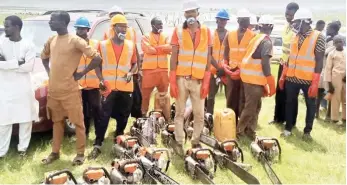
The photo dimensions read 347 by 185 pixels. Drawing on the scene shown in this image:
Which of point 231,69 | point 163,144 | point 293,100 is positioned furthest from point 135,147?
point 293,100

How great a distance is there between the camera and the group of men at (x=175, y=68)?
4930 millimetres

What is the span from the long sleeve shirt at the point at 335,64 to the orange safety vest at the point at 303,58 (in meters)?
1.42

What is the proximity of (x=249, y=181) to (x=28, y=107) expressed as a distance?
9.59 feet

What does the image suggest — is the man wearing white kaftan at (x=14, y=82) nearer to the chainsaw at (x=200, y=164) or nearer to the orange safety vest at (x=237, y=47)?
the chainsaw at (x=200, y=164)

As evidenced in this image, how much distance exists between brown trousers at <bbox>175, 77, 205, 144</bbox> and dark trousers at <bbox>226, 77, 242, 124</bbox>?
1154 millimetres

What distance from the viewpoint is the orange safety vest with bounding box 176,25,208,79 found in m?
5.18

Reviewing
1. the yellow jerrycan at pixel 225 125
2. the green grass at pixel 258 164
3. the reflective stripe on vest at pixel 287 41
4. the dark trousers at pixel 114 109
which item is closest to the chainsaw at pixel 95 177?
the green grass at pixel 258 164

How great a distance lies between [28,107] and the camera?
5.27m

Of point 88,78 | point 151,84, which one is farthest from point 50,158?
point 151,84

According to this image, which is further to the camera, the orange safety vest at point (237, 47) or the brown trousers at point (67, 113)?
the orange safety vest at point (237, 47)

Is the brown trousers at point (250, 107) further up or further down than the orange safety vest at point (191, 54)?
further down

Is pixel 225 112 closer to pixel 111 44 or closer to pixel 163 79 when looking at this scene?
pixel 163 79

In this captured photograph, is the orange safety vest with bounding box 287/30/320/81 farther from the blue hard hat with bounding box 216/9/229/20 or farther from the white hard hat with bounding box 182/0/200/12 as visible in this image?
the white hard hat with bounding box 182/0/200/12

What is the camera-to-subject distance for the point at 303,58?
20.1 ft
